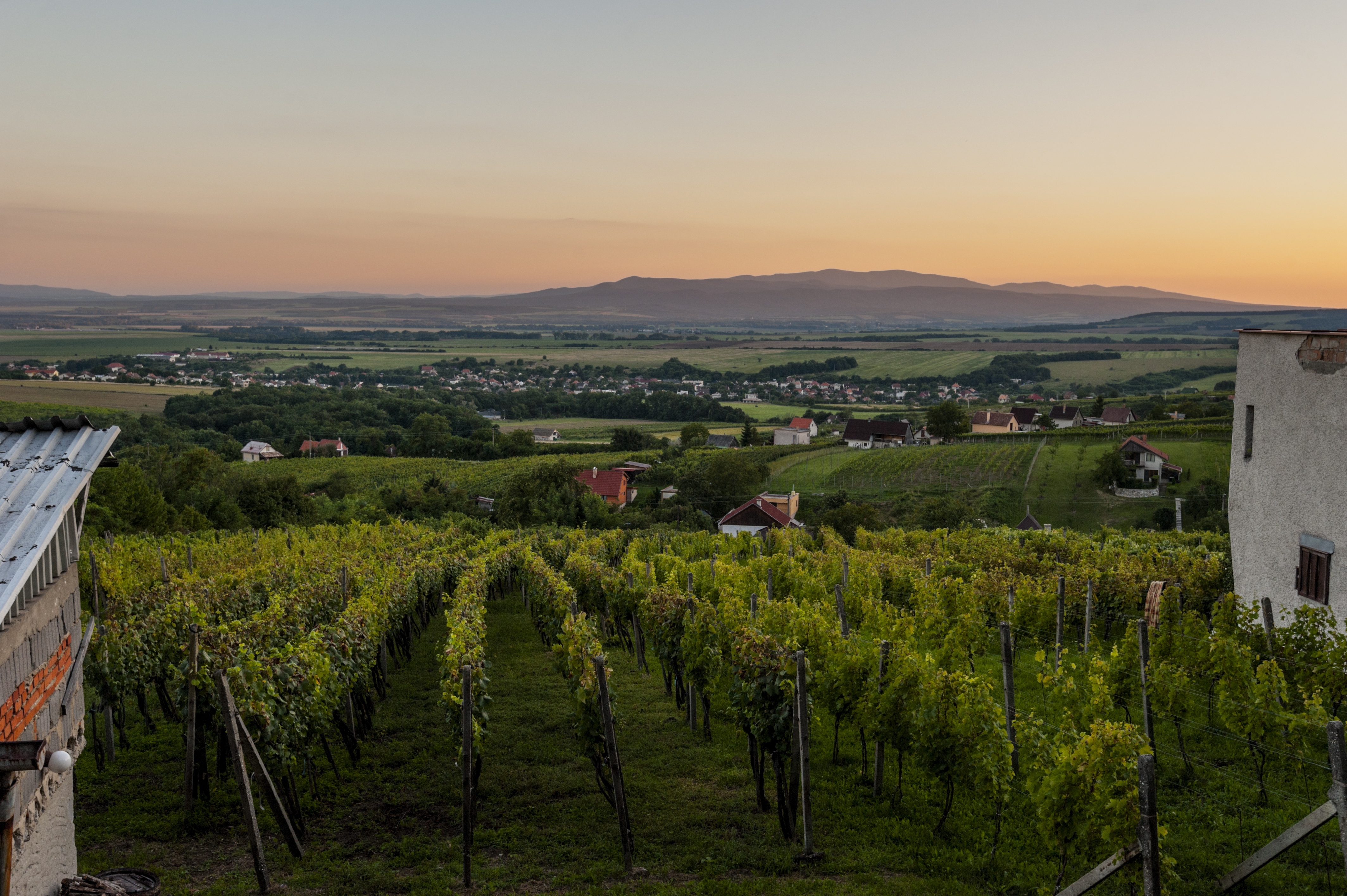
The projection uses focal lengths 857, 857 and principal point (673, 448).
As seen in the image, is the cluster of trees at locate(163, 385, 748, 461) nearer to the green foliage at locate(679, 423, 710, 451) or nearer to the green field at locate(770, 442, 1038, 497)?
the green foliage at locate(679, 423, 710, 451)

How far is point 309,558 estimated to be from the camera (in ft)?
75.5

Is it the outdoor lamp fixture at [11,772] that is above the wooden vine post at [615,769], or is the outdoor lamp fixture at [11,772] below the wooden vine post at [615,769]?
above

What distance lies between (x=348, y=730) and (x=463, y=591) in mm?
4452

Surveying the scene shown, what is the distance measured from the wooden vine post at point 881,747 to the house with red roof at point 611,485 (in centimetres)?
4896

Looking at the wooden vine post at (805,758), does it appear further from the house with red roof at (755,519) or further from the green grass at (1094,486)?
the green grass at (1094,486)

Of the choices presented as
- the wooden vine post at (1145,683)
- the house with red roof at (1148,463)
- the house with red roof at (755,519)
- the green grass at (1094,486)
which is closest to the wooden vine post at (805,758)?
the wooden vine post at (1145,683)

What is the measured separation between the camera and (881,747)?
1002cm

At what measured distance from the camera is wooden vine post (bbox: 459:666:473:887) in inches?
323

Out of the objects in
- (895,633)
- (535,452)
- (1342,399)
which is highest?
(1342,399)

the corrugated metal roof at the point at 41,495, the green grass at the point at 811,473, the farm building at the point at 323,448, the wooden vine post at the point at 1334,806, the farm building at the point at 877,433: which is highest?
the corrugated metal roof at the point at 41,495

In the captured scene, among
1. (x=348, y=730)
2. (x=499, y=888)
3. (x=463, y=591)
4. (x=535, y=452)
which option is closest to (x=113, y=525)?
(x=463, y=591)

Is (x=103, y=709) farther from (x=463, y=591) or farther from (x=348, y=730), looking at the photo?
(x=463, y=591)

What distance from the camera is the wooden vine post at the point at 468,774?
8211mm

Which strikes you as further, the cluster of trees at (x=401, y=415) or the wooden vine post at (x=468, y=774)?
the cluster of trees at (x=401, y=415)
